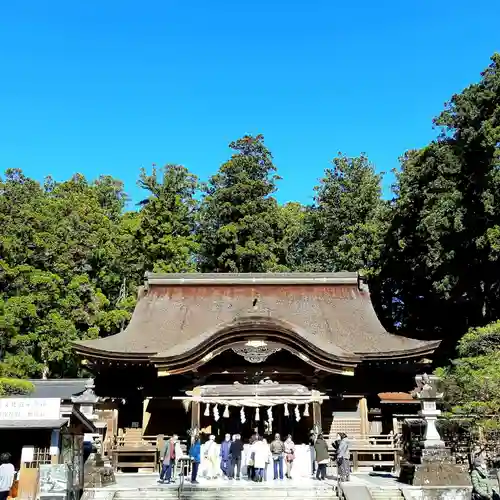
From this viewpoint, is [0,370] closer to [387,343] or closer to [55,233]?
[387,343]

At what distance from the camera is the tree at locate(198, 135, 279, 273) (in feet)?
110

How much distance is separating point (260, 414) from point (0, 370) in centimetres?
760

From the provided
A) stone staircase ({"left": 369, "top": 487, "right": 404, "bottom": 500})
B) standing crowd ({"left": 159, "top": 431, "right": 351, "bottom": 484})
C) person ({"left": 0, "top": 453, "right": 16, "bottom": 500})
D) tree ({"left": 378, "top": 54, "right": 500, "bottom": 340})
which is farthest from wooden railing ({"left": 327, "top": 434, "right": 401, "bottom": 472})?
tree ({"left": 378, "top": 54, "right": 500, "bottom": 340})

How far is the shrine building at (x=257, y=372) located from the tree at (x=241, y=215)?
1425 centimetres

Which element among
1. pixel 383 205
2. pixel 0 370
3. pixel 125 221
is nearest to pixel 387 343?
pixel 0 370

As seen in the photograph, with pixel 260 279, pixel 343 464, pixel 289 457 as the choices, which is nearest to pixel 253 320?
pixel 289 457

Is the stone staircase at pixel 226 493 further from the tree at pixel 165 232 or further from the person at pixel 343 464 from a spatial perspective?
the tree at pixel 165 232

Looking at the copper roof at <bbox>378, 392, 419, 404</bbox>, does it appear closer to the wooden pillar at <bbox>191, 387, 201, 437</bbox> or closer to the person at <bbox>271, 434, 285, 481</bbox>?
the person at <bbox>271, 434, 285, 481</bbox>

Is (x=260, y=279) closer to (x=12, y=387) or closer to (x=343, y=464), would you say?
(x=343, y=464)

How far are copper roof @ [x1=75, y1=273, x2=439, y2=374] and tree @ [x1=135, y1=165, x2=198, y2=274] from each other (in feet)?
35.9

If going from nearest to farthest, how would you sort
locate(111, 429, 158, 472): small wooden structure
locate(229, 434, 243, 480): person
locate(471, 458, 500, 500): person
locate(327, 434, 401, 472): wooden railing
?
locate(471, 458, 500, 500): person → locate(229, 434, 243, 480): person → locate(327, 434, 401, 472): wooden railing → locate(111, 429, 158, 472): small wooden structure

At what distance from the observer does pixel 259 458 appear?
1288 centimetres

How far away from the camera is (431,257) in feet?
79.6

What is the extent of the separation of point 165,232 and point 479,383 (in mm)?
22726
